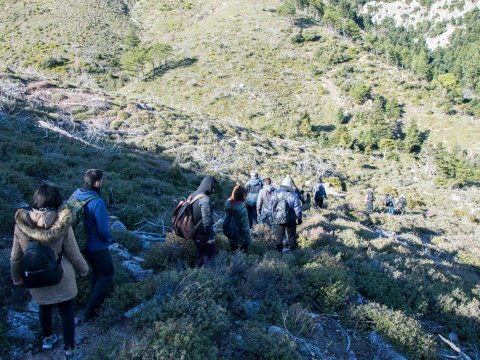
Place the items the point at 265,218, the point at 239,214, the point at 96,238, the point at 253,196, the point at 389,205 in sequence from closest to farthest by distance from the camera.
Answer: the point at 96,238, the point at 239,214, the point at 265,218, the point at 253,196, the point at 389,205

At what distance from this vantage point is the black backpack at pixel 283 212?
7.13 m

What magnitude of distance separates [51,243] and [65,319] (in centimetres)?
90

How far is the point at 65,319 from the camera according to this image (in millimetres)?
3555

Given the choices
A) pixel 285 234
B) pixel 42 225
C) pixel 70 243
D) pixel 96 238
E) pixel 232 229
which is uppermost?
pixel 42 225

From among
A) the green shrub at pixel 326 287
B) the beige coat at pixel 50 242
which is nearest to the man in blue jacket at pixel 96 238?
the beige coat at pixel 50 242

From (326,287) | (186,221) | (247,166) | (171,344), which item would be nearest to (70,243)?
(171,344)

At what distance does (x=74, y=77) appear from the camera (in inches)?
1578

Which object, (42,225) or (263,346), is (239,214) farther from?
(42,225)

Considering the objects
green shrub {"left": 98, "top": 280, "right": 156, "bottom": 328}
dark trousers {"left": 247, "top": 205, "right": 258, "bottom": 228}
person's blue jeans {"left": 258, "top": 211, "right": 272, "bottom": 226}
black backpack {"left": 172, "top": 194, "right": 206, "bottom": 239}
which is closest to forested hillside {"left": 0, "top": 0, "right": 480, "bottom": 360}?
green shrub {"left": 98, "top": 280, "right": 156, "bottom": 328}

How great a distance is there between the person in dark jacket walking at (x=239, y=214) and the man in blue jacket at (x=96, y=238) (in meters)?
2.26

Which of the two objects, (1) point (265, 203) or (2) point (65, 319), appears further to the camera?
(1) point (265, 203)

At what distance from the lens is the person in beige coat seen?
125 inches

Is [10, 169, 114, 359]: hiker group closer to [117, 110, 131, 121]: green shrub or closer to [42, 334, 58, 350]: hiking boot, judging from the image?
[42, 334, 58, 350]: hiking boot

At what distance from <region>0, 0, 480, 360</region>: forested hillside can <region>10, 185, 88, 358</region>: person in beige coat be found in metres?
0.48
